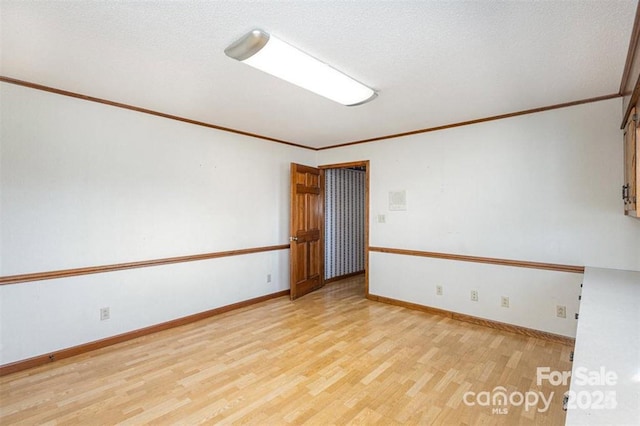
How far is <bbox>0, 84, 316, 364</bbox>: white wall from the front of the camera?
8.44 ft

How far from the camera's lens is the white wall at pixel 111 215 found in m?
2.57

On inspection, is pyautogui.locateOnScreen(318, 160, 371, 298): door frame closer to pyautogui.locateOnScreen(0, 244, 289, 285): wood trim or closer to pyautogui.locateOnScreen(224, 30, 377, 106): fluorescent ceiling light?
pyautogui.locateOnScreen(0, 244, 289, 285): wood trim

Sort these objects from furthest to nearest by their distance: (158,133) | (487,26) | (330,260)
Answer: (330,260)
(158,133)
(487,26)

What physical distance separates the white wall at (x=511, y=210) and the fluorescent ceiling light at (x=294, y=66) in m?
1.65

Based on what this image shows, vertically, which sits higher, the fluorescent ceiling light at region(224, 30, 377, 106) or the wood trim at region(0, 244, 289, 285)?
the fluorescent ceiling light at region(224, 30, 377, 106)

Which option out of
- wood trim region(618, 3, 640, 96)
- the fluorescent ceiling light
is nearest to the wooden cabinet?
wood trim region(618, 3, 640, 96)

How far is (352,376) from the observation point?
8.12 ft

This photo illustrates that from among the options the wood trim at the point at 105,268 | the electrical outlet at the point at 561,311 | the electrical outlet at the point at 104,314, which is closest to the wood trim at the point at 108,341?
the electrical outlet at the point at 104,314

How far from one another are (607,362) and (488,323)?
104 inches

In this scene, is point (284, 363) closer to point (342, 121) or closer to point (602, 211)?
point (342, 121)

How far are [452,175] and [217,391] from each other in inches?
131

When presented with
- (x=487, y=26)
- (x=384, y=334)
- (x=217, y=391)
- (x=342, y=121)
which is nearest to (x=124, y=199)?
(x=217, y=391)

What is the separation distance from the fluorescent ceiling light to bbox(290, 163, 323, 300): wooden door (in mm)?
2066

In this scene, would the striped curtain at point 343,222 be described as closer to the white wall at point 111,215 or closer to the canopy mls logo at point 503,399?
the white wall at point 111,215
